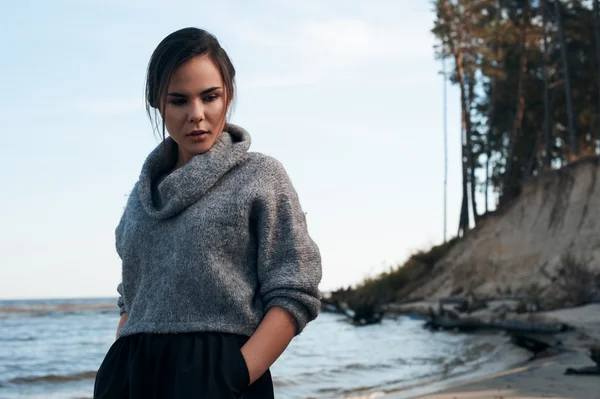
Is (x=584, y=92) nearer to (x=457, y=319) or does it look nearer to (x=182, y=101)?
(x=457, y=319)

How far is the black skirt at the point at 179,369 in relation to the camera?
177 centimetres

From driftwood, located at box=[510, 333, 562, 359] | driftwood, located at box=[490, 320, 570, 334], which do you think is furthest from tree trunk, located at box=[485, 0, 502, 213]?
driftwood, located at box=[510, 333, 562, 359]

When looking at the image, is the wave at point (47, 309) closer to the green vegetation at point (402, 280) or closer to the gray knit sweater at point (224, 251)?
the green vegetation at point (402, 280)

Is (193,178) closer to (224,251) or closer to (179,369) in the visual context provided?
(224,251)

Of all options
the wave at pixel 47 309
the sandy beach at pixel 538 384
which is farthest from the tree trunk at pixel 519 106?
the wave at pixel 47 309

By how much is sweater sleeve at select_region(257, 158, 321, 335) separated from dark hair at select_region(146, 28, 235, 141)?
31 centimetres

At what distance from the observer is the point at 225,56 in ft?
6.58

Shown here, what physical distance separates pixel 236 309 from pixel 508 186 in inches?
1152

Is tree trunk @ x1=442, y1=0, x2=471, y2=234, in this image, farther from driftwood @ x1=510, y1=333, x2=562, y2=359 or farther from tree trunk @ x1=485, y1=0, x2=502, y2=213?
driftwood @ x1=510, y1=333, x2=562, y2=359

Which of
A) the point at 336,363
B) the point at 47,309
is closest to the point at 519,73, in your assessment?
the point at 336,363

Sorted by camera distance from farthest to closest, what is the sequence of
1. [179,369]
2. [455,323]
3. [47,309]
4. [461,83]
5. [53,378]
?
[47,309]
[461,83]
[455,323]
[53,378]
[179,369]

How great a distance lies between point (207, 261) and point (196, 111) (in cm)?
37

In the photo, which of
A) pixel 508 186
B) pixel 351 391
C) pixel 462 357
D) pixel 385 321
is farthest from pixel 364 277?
pixel 351 391

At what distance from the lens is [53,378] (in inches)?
457
